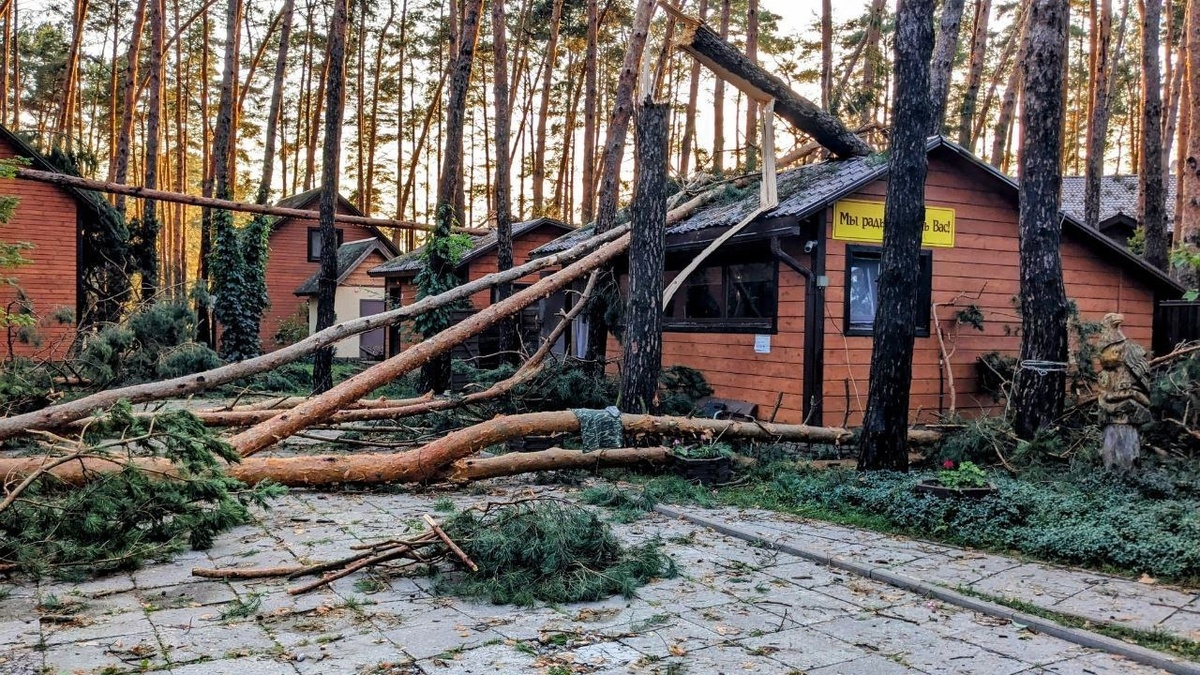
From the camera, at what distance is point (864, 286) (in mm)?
12391

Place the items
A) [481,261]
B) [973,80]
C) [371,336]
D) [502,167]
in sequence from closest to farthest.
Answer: [502,167] < [973,80] < [481,261] < [371,336]

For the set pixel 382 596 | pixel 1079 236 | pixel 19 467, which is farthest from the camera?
pixel 1079 236

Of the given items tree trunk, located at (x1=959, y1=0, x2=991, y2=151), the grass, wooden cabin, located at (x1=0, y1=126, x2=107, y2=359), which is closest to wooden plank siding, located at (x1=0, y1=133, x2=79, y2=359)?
wooden cabin, located at (x1=0, y1=126, x2=107, y2=359)

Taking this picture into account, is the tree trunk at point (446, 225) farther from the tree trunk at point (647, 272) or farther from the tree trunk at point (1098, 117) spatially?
the tree trunk at point (1098, 117)

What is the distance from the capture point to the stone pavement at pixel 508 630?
411 centimetres

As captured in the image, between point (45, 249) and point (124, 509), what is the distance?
19.3 meters

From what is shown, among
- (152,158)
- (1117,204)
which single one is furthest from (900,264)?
(1117,204)

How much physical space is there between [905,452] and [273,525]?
20.2ft

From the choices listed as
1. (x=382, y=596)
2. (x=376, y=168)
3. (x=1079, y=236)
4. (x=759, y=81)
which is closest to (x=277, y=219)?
(x=376, y=168)

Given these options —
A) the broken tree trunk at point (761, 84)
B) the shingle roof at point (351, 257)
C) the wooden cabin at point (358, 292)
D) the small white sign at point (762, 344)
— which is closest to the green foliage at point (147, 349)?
the small white sign at point (762, 344)

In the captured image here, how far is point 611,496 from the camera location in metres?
8.22

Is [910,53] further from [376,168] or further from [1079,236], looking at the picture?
[376,168]

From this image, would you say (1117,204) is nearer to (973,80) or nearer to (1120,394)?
(973,80)

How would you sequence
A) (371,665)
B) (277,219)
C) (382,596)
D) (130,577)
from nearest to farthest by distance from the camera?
(371,665) → (382,596) → (130,577) → (277,219)
